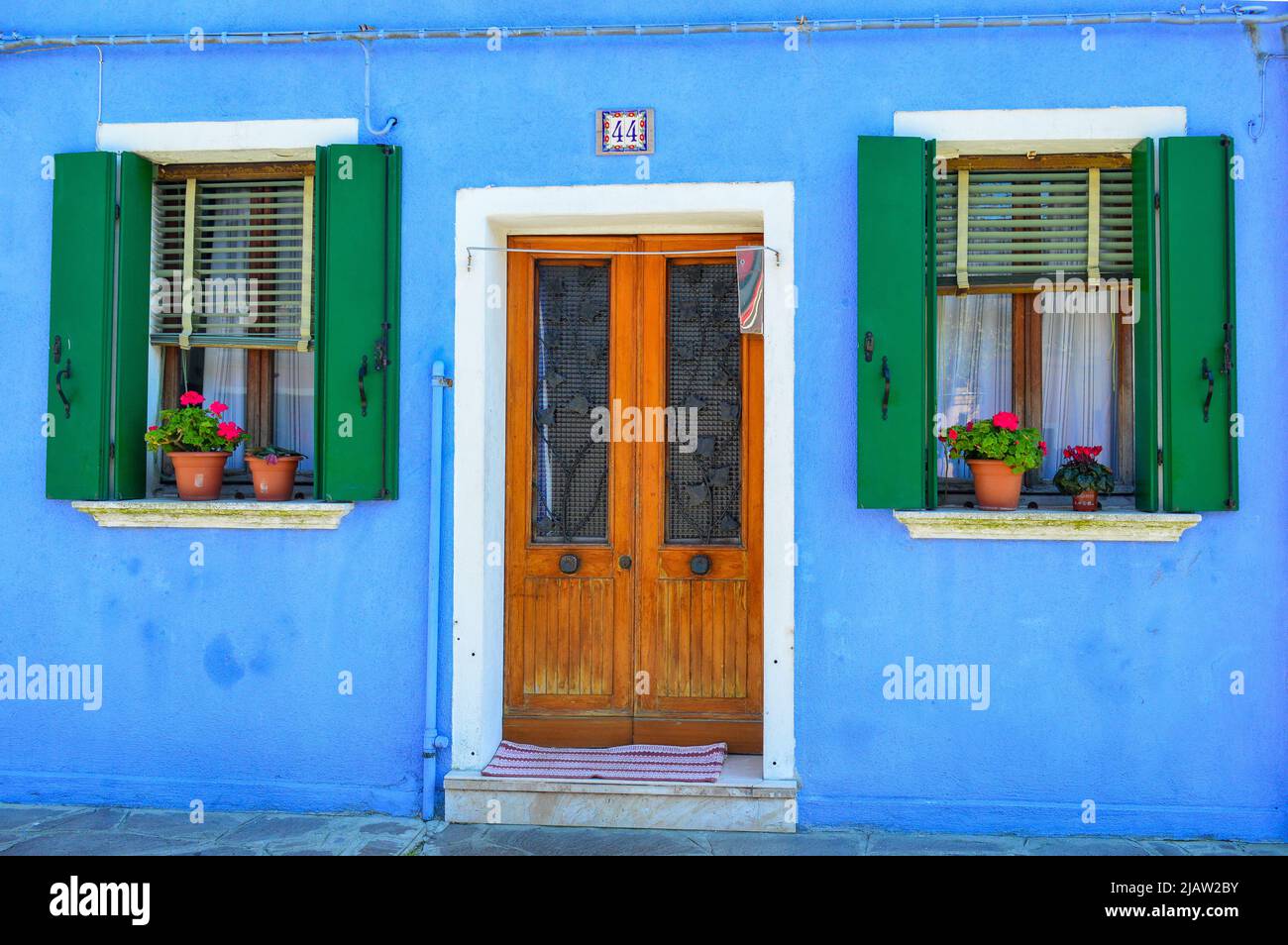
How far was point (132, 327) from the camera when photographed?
16.5 ft

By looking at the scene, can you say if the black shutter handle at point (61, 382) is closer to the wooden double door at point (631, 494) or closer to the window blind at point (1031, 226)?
the wooden double door at point (631, 494)

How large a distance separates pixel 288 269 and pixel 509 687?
223cm

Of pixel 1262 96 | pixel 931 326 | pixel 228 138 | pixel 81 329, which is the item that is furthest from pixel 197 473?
pixel 1262 96

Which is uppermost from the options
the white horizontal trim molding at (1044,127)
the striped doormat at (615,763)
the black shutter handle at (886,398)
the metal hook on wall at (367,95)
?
the metal hook on wall at (367,95)

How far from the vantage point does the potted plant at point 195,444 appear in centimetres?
496

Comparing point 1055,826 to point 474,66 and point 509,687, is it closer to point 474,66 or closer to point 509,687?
Result: point 509,687

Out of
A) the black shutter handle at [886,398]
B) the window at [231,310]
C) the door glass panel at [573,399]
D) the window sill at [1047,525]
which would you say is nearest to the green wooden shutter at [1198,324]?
the window sill at [1047,525]

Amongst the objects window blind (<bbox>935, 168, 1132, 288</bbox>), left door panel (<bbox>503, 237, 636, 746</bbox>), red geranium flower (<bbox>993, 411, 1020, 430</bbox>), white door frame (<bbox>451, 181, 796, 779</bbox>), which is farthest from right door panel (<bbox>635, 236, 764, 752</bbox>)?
red geranium flower (<bbox>993, 411, 1020, 430</bbox>)

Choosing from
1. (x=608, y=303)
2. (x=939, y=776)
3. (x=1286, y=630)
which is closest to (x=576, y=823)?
(x=939, y=776)

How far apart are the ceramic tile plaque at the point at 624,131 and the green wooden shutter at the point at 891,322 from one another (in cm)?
94

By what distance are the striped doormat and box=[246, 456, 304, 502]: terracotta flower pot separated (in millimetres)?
1567

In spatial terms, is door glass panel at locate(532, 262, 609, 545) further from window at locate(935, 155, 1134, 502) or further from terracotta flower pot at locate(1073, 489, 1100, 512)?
terracotta flower pot at locate(1073, 489, 1100, 512)

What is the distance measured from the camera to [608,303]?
17.1ft

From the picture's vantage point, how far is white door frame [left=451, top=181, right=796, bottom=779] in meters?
4.69
